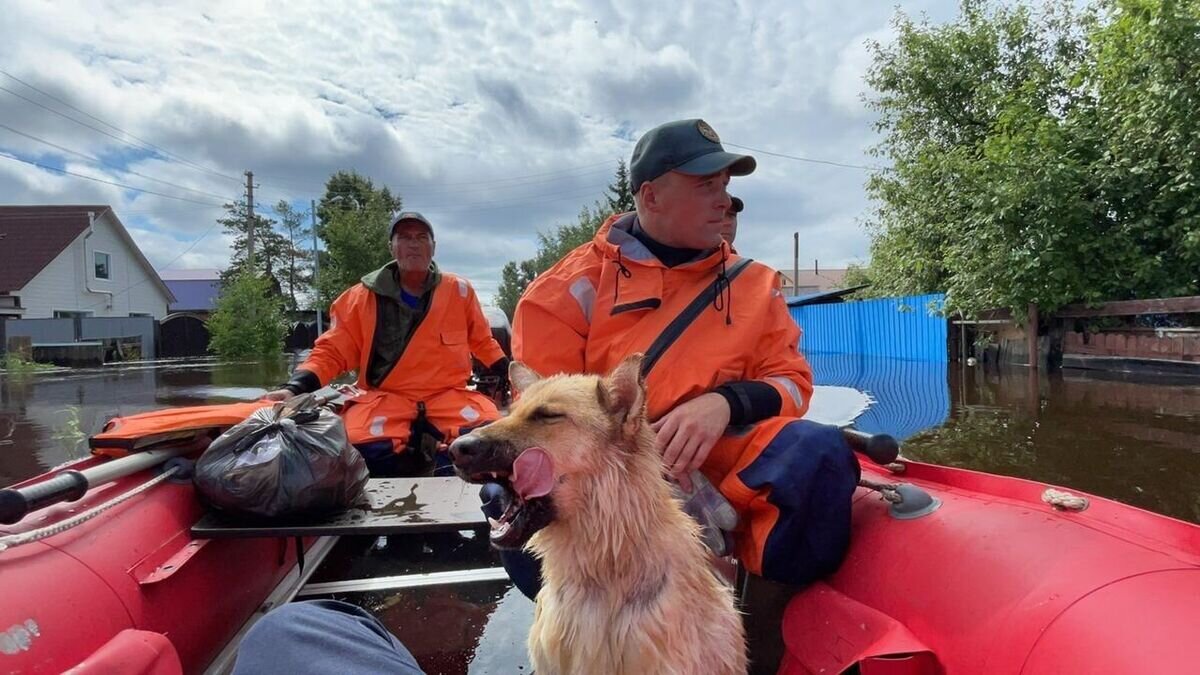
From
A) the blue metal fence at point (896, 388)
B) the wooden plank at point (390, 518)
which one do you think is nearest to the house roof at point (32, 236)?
the blue metal fence at point (896, 388)

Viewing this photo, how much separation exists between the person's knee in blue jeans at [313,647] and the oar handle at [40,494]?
108 cm

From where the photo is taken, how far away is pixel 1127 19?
1016 cm

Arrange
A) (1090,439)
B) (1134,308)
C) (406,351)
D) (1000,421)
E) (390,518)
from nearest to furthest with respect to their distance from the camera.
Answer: (390,518) → (406,351) → (1090,439) → (1000,421) → (1134,308)

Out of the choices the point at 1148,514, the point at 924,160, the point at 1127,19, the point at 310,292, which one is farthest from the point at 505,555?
the point at 310,292

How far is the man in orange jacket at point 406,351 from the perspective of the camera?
4.05 meters

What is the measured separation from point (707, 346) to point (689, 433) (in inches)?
13.7

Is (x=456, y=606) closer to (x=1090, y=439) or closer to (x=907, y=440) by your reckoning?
(x=907, y=440)

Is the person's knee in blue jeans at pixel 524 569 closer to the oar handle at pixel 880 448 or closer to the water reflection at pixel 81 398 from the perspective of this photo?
the oar handle at pixel 880 448

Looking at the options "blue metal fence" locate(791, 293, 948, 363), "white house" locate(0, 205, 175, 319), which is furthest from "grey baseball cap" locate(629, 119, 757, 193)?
"white house" locate(0, 205, 175, 319)

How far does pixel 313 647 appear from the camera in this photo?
1.07 m

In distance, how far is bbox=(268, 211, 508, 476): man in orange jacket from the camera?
13.3ft

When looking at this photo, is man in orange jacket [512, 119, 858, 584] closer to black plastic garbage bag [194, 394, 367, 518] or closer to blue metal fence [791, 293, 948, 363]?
black plastic garbage bag [194, 394, 367, 518]

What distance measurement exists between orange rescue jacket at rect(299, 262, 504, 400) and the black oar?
5.44 ft

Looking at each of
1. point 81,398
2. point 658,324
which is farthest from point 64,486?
point 81,398
